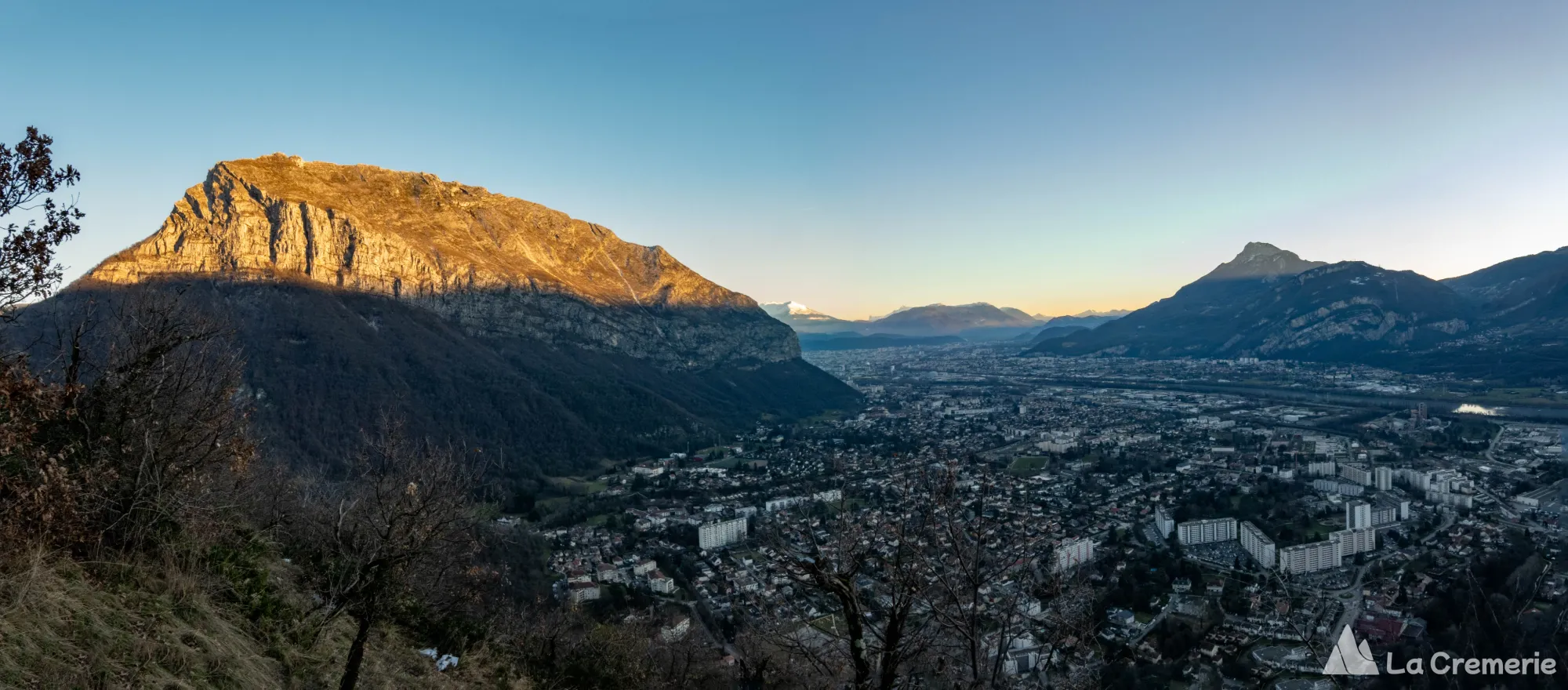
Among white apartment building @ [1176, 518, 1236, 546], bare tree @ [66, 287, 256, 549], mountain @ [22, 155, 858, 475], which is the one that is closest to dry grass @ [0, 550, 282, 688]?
bare tree @ [66, 287, 256, 549]

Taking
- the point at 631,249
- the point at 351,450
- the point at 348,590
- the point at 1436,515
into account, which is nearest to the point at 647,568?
the point at 348,590

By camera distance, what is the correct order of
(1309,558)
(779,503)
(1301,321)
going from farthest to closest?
(1301,321) → (779,503) → (1309,558)

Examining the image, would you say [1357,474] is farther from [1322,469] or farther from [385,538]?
[385,538]

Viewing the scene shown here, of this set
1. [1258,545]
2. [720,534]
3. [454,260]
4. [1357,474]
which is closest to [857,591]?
[720,534]

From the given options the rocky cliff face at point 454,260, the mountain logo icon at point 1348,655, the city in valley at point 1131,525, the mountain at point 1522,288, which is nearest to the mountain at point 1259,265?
the mountain at point 1522,288

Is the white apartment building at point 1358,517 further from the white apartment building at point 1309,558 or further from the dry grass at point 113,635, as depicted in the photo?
the dry grass at point 113,635

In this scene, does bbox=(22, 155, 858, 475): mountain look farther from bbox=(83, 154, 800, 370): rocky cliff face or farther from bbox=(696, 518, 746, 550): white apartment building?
bbox=(696, 518, 746, 550): white apartment building

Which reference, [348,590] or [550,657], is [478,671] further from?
[348,590]

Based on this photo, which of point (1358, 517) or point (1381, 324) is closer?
point (1358, 517)
